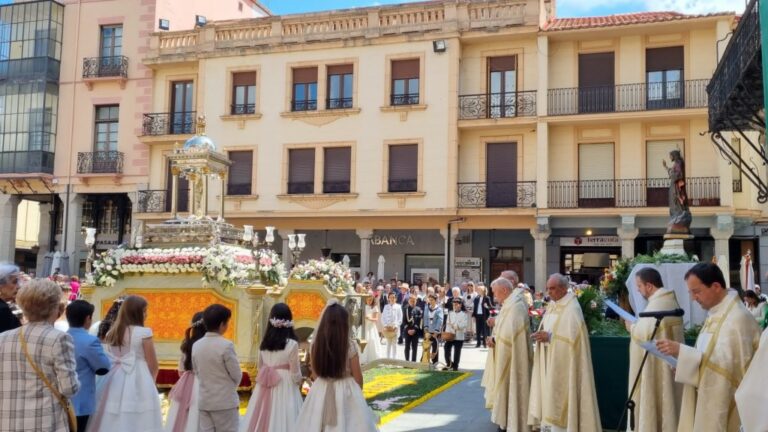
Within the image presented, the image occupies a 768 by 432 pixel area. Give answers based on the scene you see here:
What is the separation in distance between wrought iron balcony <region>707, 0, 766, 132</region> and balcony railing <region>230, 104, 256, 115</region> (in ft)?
60.9

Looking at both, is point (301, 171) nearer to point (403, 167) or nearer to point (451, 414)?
point (403, 167)

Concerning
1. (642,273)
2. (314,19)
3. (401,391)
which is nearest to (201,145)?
(401,391)

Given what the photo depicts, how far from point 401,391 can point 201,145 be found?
556 centimetres

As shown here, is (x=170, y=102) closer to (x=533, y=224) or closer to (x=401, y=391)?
(x=533, y=224)

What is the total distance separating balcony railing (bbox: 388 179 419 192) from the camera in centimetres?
2502

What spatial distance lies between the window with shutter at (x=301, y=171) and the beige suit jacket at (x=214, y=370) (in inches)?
781

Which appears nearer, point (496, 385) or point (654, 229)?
point (496, 385)

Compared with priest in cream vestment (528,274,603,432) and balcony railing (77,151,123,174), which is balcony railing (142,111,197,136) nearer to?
balcony railing (77,151,123,174)

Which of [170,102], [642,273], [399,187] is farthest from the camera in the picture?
[170,102]

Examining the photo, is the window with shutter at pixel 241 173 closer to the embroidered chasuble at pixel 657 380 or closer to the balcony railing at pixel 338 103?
the balcony railing at pixel 338 103

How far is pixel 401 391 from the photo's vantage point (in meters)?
11.8

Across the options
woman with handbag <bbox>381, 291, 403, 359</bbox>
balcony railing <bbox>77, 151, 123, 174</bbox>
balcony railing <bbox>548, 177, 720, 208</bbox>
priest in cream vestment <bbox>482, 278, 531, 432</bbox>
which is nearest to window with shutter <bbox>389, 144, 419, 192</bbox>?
balcony railing <bbox>548, 177, 720, 208</bbox>

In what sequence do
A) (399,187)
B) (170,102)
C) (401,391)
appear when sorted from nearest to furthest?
(401,391) < (399,187) < (170,102)

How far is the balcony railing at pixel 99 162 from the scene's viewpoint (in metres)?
28.0
